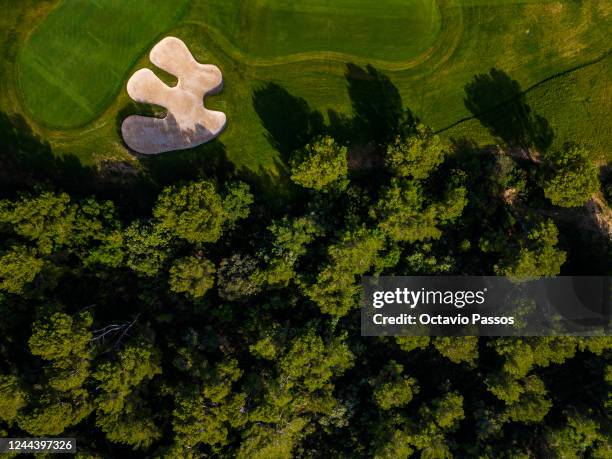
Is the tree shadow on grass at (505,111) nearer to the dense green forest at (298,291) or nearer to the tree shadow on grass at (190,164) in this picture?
the dense green forest at (298,291)

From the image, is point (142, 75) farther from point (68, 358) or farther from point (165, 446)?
point (165, 446)

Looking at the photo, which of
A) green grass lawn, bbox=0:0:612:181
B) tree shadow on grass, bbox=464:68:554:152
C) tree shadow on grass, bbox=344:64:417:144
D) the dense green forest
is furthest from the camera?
tree shadow on grass, bbox=464:68:554:152

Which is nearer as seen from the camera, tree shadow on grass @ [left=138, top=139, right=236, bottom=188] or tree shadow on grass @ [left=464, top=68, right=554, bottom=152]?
tree shadow on grass @ [left=138, top=139, right=236, bottom=188]

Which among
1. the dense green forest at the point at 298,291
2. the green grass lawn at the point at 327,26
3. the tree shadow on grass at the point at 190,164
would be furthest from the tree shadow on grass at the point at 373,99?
the tree shadow on grass at the point at 190,164

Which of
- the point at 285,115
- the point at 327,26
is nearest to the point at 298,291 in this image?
the point at 285,115

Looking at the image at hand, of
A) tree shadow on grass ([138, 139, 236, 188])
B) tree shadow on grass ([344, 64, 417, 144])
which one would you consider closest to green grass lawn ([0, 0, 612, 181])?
tree shadow on grass ([138, 139, 236, 188])

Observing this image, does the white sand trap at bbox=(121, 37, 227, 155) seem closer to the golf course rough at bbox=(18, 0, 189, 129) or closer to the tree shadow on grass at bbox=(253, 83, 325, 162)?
the golf course rough at bbox=(18, 0, 189, 129)
